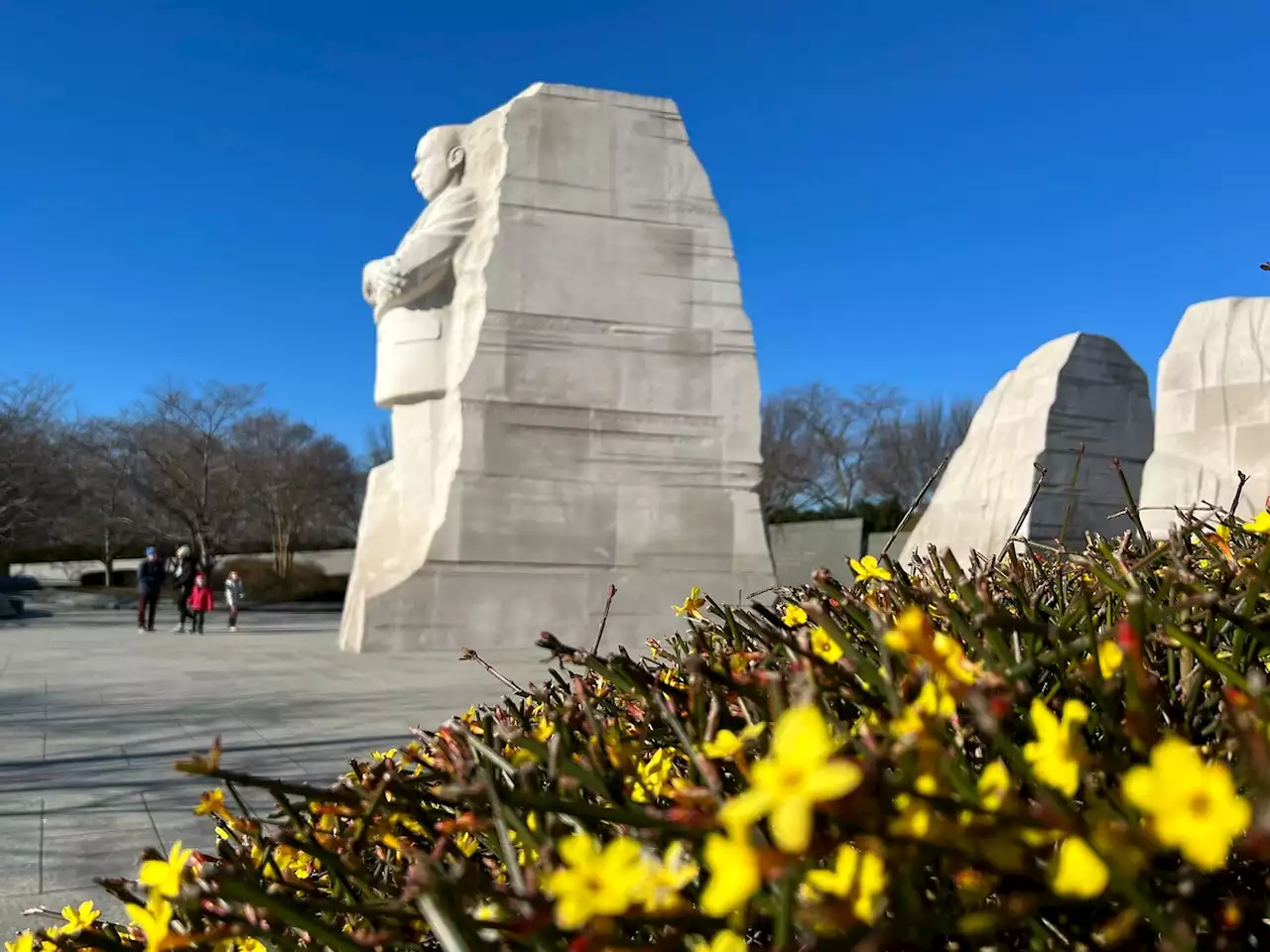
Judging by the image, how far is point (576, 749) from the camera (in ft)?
3.24

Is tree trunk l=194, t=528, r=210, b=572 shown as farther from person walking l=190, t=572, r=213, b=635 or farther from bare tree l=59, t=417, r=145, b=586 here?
person walking l=190, t=572, r=213, b=635

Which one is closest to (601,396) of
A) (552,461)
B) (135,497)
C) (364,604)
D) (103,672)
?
(552,461)

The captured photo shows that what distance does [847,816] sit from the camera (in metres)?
0.52

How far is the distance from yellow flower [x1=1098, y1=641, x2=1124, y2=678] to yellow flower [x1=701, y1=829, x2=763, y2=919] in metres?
0.39

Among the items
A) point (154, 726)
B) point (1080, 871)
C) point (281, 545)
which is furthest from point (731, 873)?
point (281, 545)

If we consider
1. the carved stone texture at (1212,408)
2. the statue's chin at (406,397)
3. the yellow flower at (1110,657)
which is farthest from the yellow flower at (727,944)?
the carved stone texture at (1212,408)

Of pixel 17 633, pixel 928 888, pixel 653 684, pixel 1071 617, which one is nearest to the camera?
pixel 928 888

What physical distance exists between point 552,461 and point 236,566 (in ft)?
75.4

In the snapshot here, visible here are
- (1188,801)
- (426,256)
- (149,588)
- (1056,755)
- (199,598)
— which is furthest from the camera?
(149,588)

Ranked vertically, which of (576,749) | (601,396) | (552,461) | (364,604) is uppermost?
(601,396)

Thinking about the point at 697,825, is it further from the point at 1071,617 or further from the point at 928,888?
the point at 1071,617

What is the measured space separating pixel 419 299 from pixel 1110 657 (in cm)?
1023

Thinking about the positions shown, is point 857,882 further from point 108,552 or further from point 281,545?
point 108,552

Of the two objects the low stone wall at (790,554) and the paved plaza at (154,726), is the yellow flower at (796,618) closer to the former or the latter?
the paved plaza at (154,726)
